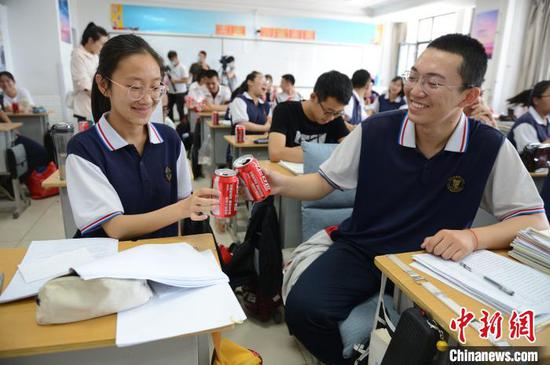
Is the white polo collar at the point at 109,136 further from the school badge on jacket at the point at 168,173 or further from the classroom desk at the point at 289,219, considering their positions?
the classroom desk at the point at 289,219

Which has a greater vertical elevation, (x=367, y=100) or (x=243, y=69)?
(x=243, y=69)

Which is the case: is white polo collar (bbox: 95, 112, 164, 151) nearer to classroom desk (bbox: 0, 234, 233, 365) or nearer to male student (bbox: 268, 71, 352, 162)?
classroom desk (bbox: 0, 234, 233, 365)

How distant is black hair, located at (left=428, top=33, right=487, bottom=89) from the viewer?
47.9 inches

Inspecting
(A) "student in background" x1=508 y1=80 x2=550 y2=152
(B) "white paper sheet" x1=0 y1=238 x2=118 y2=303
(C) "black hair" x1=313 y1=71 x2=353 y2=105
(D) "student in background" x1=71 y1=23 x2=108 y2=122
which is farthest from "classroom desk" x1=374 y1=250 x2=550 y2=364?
(D) "student in background" x1=71 y1=23 x2=108 y2=122

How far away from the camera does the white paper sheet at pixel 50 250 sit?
842 mm

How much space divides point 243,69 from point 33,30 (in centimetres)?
452

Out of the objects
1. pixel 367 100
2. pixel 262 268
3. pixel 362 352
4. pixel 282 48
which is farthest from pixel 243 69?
pixel 362 352

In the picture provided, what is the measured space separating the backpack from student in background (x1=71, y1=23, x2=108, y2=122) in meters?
2.65

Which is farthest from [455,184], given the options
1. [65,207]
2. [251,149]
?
[65,207]

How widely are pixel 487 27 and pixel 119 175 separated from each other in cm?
Answer: 726

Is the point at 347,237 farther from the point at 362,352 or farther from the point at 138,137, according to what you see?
the point at 138,137

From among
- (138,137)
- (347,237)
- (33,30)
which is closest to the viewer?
(138,137)

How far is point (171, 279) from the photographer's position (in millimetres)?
833

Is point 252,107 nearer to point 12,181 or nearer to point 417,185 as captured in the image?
point 12,181
